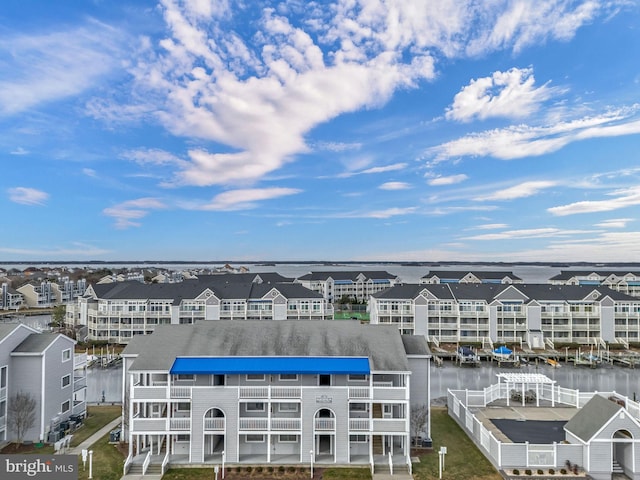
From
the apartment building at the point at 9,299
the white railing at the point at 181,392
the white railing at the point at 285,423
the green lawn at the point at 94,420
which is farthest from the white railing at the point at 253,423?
the apartment building at the point at 9,299

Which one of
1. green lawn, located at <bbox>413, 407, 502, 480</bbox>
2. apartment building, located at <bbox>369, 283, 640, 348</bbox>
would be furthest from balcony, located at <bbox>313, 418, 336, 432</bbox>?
apartment building, located at <bbox>369, 283, 640, 348</bbox>

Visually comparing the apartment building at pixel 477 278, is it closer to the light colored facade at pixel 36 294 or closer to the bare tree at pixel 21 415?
the bare tree at pixel 21 415

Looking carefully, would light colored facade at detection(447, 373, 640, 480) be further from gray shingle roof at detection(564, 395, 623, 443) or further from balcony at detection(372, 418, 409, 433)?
balcony at detection(372, 418, 409, 433)

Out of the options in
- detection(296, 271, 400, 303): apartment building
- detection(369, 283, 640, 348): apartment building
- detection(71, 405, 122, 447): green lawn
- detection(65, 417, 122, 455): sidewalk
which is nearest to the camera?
detection(65, 417, 122, 455): sidewalk

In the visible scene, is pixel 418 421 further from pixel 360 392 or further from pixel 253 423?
pixel 253 423

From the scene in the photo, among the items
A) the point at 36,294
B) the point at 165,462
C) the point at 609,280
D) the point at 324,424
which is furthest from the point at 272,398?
the point at 36,294

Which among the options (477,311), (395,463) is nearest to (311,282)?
(477,311)
